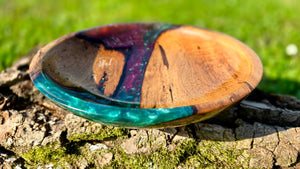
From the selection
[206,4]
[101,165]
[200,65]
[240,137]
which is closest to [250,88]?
[240,137]

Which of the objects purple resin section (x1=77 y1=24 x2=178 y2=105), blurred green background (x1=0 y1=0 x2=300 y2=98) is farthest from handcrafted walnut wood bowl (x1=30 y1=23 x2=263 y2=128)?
blurred green background (x1=0 y1=0 x2=300 y2=98)

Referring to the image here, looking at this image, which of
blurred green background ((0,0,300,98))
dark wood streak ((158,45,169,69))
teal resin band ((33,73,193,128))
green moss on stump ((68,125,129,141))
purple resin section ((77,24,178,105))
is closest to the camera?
teal resin band ((33,73,193,128))

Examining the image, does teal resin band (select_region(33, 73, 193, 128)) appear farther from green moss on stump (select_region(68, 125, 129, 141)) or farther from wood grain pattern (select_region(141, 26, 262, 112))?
green moss on stump (select_region(68, 125, 129, 141))

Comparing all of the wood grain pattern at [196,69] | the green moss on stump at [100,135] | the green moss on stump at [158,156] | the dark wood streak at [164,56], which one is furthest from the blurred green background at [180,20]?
the green moss on stump at [100,135]

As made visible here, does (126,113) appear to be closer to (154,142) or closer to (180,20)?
(154,142)

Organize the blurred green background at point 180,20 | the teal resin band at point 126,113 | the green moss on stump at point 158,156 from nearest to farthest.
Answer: the teal resin band at point 126,113 → the green moss on stump at point 158,156 → the blurred green background at point 180,20

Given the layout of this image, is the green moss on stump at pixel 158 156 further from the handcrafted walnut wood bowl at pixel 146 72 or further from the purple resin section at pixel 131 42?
the purple resin section at pixel 131 42
